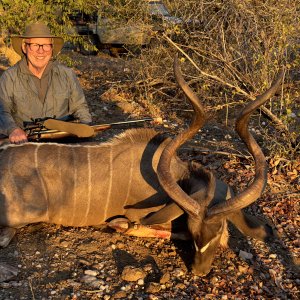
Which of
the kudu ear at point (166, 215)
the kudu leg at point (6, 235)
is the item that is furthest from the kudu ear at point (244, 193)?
the kudu leg at point (6, 235)

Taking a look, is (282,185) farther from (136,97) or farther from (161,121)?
(136,97)

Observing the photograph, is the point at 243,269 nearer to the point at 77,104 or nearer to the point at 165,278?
the point at 165,278

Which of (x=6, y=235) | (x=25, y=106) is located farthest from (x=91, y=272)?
(x=25, y=106)

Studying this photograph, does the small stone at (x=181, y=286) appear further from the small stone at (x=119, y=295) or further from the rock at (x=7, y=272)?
the rock at (x=7, y=272)

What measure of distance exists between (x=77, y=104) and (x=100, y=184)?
1214 mm

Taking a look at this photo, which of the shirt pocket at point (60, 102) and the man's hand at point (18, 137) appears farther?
Result: the shirt pocket at point (60, 102)

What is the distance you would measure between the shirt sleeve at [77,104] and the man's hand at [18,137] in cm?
83

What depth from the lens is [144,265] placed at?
3.21 metres

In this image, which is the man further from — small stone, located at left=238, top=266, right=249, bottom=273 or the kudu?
small stone, located at left=238, top=266, right=249, bottom=273

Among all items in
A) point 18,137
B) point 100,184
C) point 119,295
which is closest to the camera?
point 119,295

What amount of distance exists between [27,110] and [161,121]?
6.44ft

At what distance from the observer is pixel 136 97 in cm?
682

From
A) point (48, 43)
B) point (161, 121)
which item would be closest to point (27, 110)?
point (48, 43)

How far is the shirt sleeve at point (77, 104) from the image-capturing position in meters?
4.49
